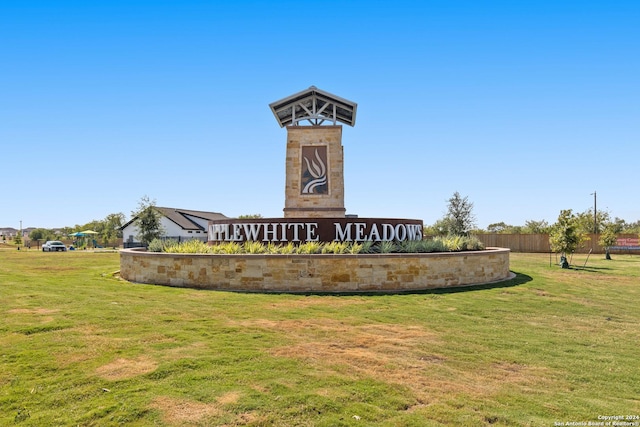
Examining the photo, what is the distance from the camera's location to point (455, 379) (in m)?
6.26

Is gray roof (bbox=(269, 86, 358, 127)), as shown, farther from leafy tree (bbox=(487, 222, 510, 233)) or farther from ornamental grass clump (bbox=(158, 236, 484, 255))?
leafy tree (bbox=(487, 222, 510, 233))

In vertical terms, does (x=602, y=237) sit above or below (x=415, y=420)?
above

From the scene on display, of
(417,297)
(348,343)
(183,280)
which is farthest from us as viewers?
(183,280)

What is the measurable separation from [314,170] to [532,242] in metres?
34.1

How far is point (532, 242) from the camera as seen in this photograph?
4766cm

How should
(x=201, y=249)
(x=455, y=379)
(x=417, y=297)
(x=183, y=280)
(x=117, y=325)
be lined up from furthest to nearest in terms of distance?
(x=201, y=249) < (x=183, y=280) < (x=417, y=297) < (x=117, y=325) < (x=455, y=379)

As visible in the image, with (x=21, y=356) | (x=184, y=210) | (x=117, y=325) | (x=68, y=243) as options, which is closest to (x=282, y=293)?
(x=117, y=325)

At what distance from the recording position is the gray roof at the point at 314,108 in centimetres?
2400

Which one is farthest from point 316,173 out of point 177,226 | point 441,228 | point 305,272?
point 177,226

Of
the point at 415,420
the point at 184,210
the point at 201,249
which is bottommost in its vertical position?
the point at 415,420

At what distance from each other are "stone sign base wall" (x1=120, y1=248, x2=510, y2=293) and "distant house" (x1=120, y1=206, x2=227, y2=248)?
3588cm

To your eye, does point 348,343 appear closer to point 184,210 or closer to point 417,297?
point 417,297

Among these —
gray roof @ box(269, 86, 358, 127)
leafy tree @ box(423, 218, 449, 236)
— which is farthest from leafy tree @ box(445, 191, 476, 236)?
gray roof @ box(269, 86, 358, 127)

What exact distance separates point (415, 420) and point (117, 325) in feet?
20.5
